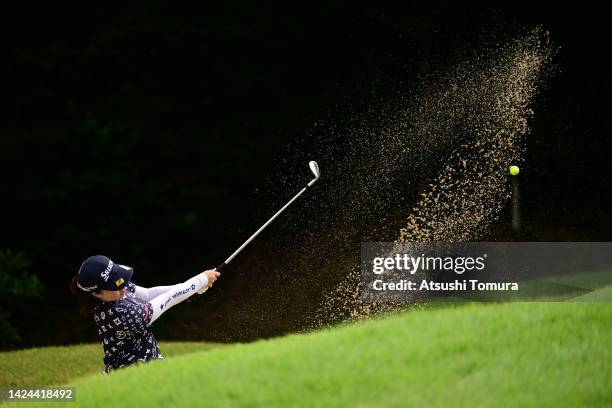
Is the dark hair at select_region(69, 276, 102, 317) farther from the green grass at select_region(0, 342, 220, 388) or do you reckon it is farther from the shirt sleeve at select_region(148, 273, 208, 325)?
the green grass at select_region(0, 342, 220, 388)

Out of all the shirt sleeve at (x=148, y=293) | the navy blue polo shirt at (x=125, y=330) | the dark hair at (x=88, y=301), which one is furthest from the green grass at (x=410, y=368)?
the shirt sleeve at (x=148, y=293)

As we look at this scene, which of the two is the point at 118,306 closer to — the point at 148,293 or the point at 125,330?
the point at 125,330

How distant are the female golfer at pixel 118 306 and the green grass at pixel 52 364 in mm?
3580

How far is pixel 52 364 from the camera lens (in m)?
10.4

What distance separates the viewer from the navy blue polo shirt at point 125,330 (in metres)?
5.89

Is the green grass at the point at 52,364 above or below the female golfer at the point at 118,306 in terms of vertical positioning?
below

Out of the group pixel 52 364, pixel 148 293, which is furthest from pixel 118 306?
pixel 52 364

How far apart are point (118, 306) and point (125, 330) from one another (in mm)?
189

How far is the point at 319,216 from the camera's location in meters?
15.9

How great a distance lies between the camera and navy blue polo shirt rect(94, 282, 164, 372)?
5.89 metres

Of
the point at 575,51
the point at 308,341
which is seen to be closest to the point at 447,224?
the point at 575,51

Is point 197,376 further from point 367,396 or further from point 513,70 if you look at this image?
point 513,70

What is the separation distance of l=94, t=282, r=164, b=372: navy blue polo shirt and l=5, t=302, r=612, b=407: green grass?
0.29 m

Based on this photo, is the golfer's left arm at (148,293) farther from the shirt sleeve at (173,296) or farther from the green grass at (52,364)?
the green grass at (52,364)
